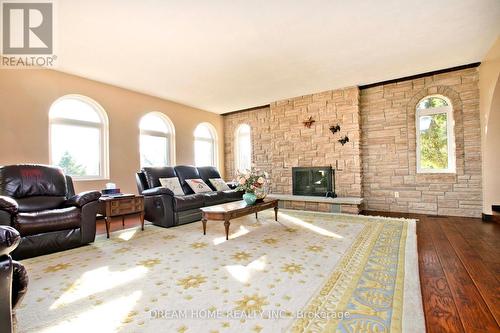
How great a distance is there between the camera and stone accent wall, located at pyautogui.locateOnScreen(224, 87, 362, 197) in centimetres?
512

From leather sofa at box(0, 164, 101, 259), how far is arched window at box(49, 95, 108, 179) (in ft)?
3.46

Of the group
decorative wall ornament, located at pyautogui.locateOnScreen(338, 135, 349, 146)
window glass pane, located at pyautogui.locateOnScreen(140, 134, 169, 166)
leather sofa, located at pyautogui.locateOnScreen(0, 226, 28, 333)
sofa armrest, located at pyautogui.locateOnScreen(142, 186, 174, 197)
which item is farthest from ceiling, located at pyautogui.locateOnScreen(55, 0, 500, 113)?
leather sofa, located at pyautogui.locateOnScreen(0, 226, 28, 333)

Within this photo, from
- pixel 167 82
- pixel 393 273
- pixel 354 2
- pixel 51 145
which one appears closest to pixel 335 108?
pixel 354 2

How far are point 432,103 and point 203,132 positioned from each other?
5.52m

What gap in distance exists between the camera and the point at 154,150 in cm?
572

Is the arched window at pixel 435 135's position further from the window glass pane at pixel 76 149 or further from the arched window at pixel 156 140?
the window glass pane at pixel 76 149

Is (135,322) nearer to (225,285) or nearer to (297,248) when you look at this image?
(225,285)

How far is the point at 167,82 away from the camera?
15.3ft

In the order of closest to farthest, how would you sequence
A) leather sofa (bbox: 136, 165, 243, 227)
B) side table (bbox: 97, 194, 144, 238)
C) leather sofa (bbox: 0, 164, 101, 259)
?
leather sofa (bbox: 0, 164, 101, 259)
side table (bbox: 97, 194, 144, 238)
leather sofa (bbox: 136, 165, 243, 227)

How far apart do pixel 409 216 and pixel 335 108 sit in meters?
2.61

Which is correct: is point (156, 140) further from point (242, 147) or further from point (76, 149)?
point (242, 147)

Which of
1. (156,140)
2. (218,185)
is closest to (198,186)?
(218,185)

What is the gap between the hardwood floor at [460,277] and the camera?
146 cm

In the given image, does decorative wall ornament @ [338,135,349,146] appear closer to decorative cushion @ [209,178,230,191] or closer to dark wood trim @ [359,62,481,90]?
dark wood trim @ [359,62,481,90]
